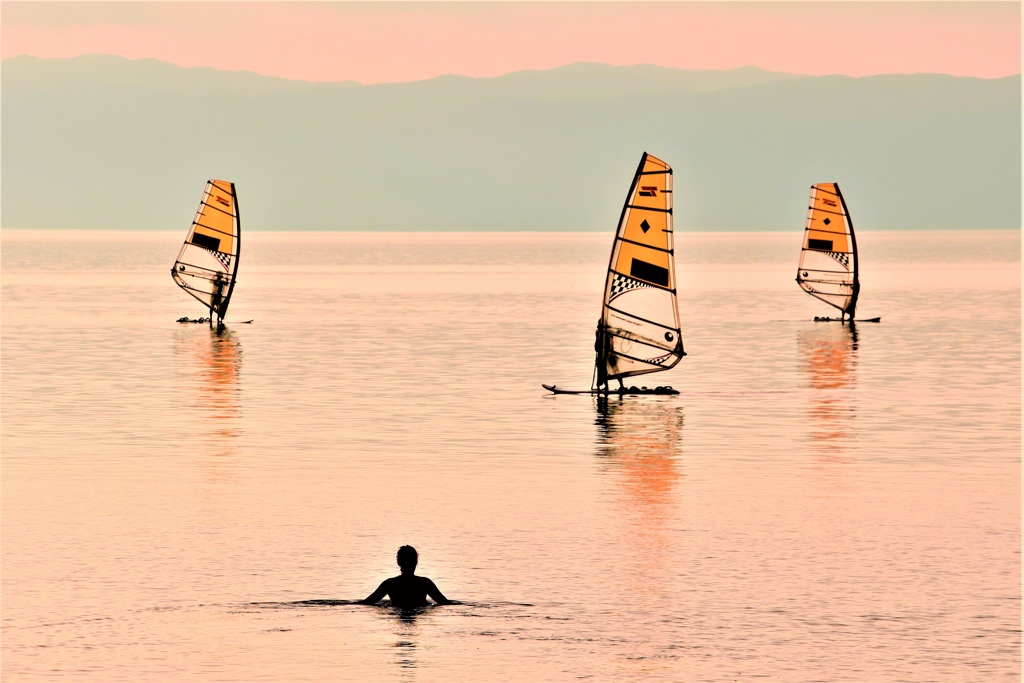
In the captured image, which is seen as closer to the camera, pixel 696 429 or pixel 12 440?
pixel 12 440

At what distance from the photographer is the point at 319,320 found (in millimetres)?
100938

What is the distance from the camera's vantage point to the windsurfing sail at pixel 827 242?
90.9 m

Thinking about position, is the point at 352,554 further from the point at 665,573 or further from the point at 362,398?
the point at 362,398

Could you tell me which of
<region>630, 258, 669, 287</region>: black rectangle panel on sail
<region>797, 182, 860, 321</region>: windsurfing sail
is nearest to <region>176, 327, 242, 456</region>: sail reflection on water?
<region>630, 258, 669, 287</region>: black rectangle panel on sail

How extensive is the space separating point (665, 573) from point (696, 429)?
62.8 feet

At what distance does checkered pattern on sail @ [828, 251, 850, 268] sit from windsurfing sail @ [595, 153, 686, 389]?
1650 inches

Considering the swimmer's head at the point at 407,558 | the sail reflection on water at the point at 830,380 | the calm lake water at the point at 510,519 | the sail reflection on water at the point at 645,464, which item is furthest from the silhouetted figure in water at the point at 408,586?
the sail reflection on water at the point at 830,380

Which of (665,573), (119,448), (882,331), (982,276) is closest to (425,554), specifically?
(665,573)

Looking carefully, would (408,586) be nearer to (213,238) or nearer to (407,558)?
(407,558)

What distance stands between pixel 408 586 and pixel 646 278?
27.2 meters

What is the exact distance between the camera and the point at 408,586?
961 inches

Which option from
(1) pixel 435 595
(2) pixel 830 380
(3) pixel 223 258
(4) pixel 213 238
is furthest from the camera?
(3) pixel 223 258

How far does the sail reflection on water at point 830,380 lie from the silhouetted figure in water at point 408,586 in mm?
18568

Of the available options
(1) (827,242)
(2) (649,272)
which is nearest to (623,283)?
(2) (649,272)
